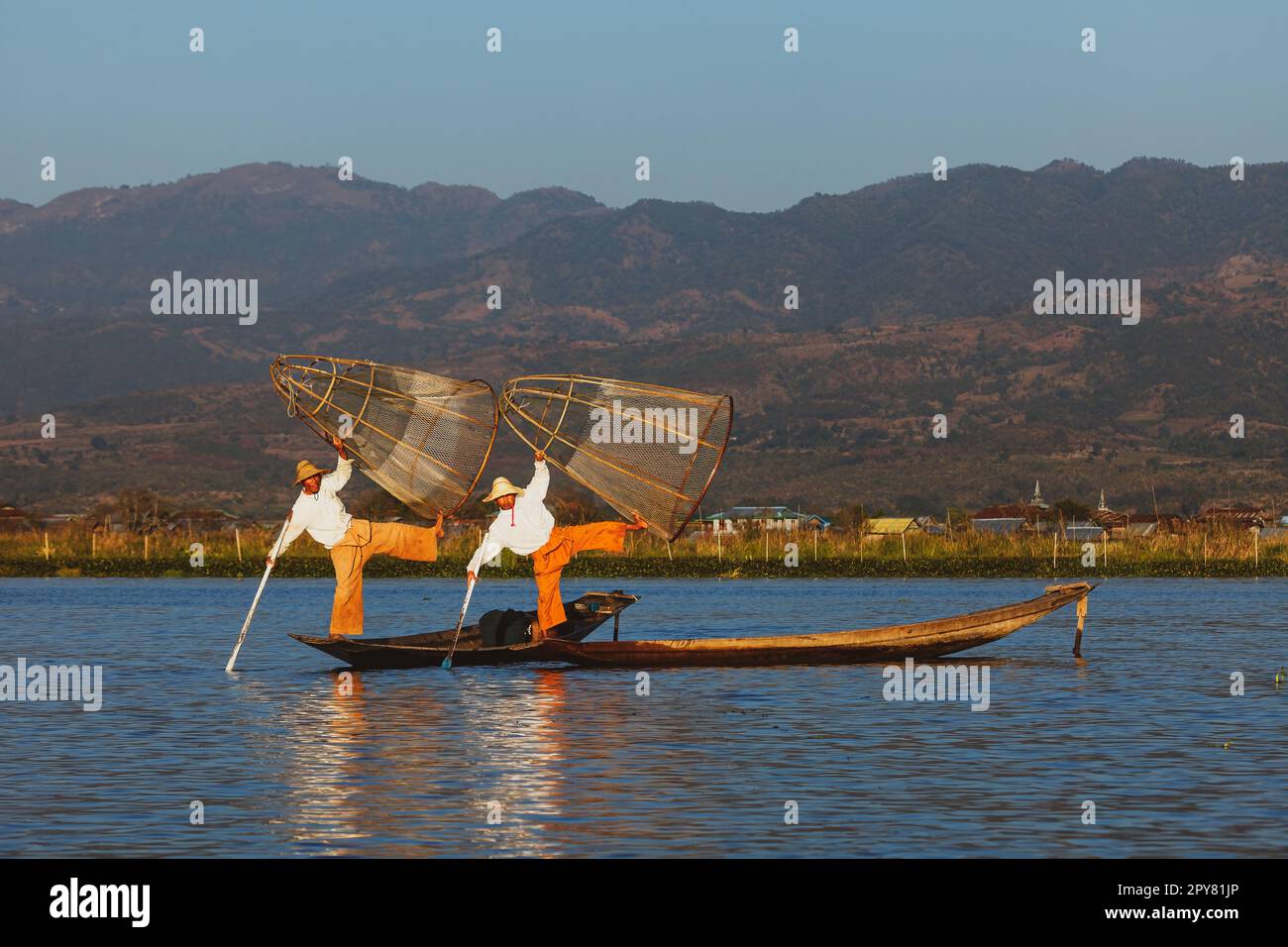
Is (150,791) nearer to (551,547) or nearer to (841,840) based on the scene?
(841,840)

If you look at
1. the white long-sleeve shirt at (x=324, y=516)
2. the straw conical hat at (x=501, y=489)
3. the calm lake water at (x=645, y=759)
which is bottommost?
the calm lake water at (x=645, y=759)

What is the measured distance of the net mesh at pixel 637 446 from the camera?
92.0ft

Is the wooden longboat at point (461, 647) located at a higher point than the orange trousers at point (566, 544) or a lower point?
lower

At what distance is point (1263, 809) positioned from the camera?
16875 mm

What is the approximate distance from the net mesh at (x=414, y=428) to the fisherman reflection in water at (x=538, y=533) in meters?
1.41

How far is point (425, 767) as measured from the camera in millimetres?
19422

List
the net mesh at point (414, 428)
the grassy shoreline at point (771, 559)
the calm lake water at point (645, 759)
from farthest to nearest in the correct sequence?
the grassy shoreline at point (771, 559) < the net mesh at point (414, 428) < the calm lake water at point (645, 759)

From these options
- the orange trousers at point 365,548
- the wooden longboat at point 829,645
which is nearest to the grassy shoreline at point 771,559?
the wooden longboat at point 829,645

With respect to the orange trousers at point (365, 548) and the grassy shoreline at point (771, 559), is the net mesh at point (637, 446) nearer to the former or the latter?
the orange trousers at point (365, 548)

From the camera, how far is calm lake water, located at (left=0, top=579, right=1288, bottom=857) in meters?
15.7

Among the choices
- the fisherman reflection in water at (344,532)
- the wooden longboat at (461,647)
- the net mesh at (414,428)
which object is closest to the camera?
the fisherman reflection in water at (344,532)

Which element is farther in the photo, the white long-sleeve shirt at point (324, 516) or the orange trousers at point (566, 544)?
the orange trousers at point (566, 544)

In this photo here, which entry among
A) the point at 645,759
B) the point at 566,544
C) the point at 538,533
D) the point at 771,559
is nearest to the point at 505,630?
the point at 566,544
